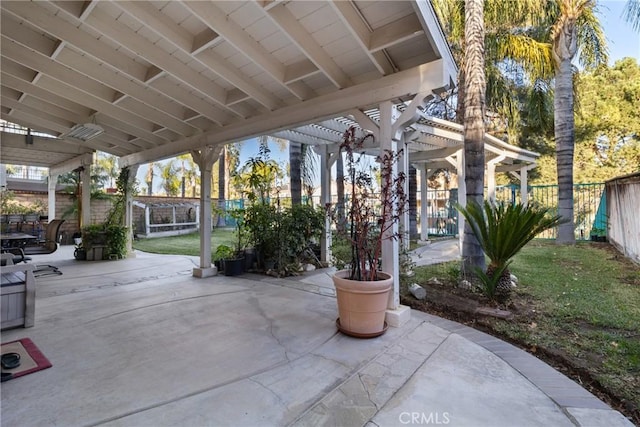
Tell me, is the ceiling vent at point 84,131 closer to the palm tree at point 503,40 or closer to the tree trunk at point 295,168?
the tree trunk at point 295,168

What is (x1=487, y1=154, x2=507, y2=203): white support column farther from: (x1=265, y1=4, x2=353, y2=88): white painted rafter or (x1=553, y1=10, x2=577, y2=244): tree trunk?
(x1=265, y1=4, x2=353, y2=88): white painted rafter

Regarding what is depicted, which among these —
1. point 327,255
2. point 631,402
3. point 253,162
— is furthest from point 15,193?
point 631,402

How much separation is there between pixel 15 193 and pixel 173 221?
5140 millimetres

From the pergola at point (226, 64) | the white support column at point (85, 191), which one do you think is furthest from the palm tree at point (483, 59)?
the white support column at point (85, 191)

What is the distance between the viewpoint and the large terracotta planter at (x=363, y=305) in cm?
288

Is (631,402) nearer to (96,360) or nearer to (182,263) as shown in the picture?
(96,360)

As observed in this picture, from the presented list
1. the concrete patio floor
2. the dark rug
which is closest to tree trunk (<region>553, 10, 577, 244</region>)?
the concrete patio floor

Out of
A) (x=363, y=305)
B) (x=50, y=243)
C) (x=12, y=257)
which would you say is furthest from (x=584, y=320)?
(x=50, y=243)

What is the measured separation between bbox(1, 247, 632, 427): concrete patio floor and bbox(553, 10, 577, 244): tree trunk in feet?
23.8

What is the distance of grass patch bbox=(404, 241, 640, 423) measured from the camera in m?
2.30

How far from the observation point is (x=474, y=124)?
15.2 ft

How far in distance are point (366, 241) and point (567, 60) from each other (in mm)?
9062

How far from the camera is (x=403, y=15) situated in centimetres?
280

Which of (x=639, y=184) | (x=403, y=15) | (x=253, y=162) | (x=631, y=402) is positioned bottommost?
(x=631, y=402)
